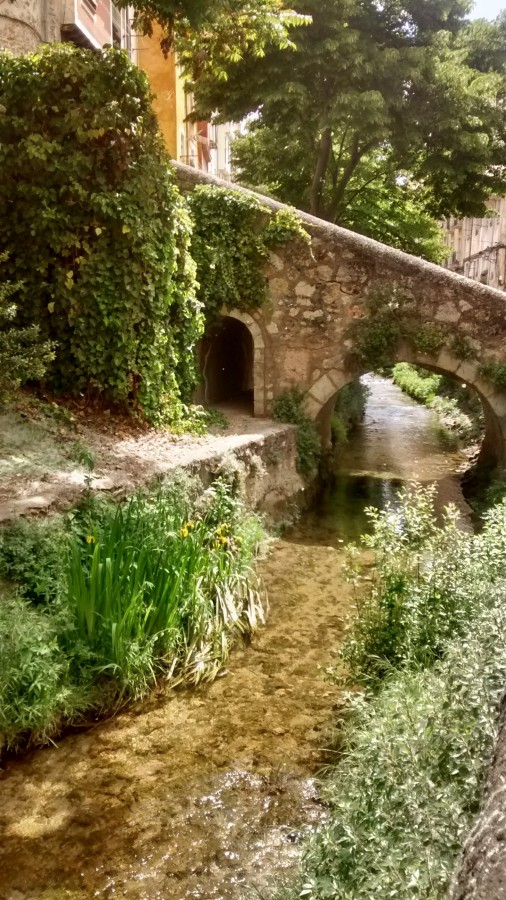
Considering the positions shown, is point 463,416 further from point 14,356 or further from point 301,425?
point 14,356

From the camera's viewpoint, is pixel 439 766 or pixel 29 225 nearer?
pixel 439 766

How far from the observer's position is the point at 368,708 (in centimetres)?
403

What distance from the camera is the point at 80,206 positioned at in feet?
24.2

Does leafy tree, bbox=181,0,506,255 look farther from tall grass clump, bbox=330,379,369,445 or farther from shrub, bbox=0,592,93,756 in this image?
shrub, bbox=0,592,93,756

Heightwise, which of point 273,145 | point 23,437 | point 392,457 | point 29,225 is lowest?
point 392,457

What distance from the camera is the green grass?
4133 millimetres

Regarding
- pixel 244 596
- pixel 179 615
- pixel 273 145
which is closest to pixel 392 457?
pixel 273 145

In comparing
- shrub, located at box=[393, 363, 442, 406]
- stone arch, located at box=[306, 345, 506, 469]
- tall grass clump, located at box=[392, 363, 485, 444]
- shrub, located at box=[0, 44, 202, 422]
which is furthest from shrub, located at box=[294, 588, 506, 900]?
shrub, located at box=[393, 363, 442, 406]

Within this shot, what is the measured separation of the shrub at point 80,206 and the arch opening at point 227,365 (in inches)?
127

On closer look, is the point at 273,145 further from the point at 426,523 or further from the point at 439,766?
the point at 439,766

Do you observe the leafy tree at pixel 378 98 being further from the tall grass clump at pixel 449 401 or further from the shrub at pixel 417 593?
the shrub at pixel 417 593

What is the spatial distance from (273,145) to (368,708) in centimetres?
1307

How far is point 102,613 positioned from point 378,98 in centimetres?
1073

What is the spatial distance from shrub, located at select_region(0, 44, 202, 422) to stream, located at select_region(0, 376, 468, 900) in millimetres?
3379
